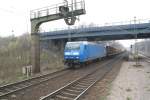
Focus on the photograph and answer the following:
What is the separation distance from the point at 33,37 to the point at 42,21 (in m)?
1.79

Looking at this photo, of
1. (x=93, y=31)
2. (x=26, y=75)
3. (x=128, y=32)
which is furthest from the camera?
(x=93, y=31)

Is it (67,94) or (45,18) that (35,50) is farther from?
(67,94)

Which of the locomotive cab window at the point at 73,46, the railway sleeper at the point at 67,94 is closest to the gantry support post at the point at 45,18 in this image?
the locomotive cab window at the point at 73,46

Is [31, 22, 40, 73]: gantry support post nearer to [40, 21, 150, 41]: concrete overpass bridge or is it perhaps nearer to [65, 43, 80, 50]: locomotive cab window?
[65, 43, 80, 50]: locomotive cab window

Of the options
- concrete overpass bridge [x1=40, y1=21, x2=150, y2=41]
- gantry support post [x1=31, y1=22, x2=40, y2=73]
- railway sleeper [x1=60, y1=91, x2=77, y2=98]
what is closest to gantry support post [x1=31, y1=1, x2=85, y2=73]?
gantry support post [x1=31, y1=22, x2=40, y2=73]

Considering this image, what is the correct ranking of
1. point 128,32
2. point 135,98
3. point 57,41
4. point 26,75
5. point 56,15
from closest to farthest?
point 135,98 < point 26,75 < point 56,15 < point 128,32 < point 57,41

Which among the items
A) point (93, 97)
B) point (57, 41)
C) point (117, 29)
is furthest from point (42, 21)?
point (57, 41)

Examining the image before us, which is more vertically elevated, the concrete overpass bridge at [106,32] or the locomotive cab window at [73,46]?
the concrete overpass bridge at [106,32]

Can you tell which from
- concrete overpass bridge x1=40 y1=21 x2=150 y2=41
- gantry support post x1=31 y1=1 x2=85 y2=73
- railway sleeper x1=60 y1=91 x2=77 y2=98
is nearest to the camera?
railway sleeper x1=60 y1=91 x2=77 y2=98

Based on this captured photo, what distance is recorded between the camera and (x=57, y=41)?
186ft

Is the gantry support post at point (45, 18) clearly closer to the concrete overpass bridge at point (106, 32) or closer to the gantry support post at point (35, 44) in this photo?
the gantry support post at point (35, 44)

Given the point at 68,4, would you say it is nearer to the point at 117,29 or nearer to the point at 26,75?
the point at 26,75

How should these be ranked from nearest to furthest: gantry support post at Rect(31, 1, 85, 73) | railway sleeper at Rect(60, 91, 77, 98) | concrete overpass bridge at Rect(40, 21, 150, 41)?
railway sleeper at Rect(60, 91, 77, 98) → gantry support post at Rect(31, 1, 85, 73) → concrete overpass bridge at Rect(40, 21, 150, 41)

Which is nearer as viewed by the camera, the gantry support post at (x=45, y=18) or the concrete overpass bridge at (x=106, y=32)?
the gantry support post at (x=45, y=18)
